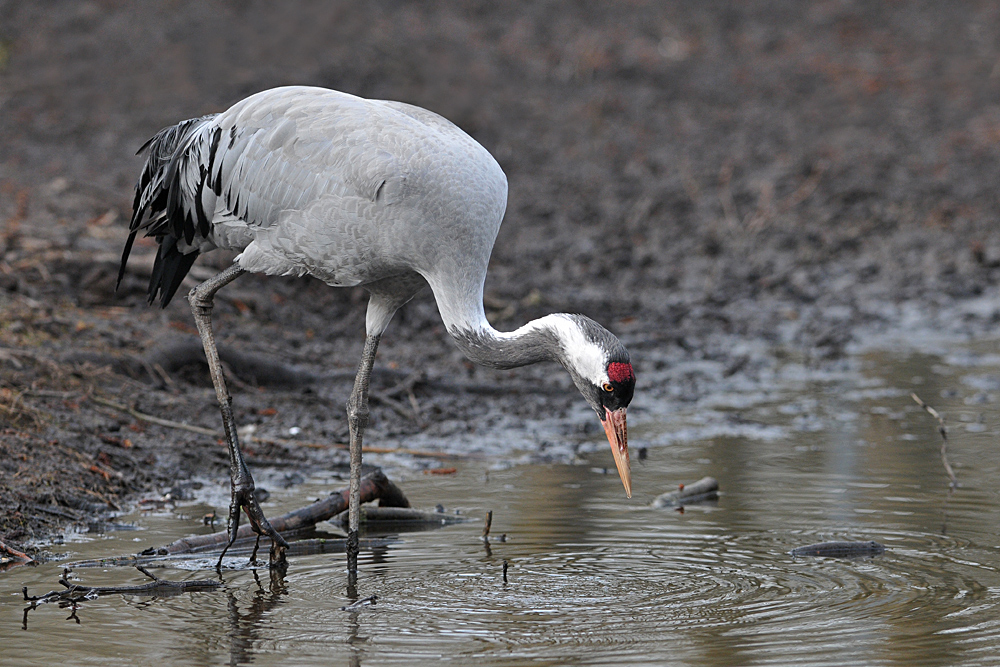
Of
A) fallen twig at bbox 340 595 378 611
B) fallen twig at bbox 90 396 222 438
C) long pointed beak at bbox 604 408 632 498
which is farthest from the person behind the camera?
fallen twig at bbox 90 396 222 438

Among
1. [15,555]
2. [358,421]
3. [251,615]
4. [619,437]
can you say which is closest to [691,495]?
[619,437]

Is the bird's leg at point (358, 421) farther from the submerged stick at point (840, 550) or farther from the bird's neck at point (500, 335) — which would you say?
the submerged stick at point (840, 550)

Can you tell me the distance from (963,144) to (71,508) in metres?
11.0

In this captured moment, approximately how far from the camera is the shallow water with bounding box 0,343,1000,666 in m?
4.38

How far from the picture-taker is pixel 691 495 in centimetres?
633

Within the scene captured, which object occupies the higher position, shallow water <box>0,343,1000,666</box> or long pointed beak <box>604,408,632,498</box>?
long pointed beak <box>604,408,632,498</box>

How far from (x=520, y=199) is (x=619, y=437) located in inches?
321

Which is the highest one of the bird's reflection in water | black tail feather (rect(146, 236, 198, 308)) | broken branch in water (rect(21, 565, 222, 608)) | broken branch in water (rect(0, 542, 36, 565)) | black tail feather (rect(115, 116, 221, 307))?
black tail feather (rect(115, 116, 221, 307))

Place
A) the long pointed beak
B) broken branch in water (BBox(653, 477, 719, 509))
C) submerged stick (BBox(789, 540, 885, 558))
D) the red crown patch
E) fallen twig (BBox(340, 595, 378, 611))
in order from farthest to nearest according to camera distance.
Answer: broken branch in water (BBox(653, 477, 719, 509)) → submerged stick (BBox(789, 540, 885, 558)) → the long pointed beak → the red crown patch → fallen twig (BBox(340, 595, 378, 611))

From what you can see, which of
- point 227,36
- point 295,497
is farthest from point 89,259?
point 227,36

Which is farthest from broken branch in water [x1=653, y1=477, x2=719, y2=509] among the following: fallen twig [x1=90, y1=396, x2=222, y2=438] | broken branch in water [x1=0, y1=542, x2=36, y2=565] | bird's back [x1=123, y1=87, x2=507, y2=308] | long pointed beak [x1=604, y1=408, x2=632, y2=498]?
broken branch in water [x1=0, y1=542, x2=36, y2=565]

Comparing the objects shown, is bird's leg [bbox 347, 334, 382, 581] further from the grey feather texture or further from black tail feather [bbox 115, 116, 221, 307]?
black tail feather [bbox 115, 116, 221, 307]

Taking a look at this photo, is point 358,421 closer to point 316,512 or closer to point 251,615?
point 316,512

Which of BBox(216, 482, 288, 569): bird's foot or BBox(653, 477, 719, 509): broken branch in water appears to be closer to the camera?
BBox(216, 482, 288, 569): bird's foot
